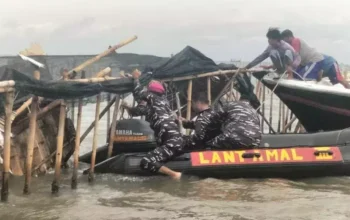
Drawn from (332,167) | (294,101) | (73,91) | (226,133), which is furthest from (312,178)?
(73,91)

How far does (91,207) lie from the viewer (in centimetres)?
726

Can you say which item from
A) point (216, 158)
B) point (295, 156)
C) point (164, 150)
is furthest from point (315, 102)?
point (164, 150)

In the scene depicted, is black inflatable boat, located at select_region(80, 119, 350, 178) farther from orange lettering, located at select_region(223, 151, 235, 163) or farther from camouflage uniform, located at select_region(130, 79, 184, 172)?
camouflage uniform, located at select_region(130, 79, 184, 172)

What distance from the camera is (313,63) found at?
12625 mm

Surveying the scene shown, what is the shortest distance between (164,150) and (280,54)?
4354mm

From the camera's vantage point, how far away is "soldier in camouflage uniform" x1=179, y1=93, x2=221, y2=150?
9.36 m

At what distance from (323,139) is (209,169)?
2163 millimetres

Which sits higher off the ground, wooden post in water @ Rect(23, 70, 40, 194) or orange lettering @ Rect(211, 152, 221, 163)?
wooden post in water @ Rect(23, 70, 40, 194)

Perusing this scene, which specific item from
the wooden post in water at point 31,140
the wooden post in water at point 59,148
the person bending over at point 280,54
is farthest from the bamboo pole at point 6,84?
the person bending over at point 280,54

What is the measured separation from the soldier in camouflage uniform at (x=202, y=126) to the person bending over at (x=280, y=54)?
3.27m

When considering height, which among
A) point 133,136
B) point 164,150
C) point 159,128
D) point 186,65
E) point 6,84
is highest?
point 186,65

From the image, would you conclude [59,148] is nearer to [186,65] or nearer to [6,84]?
[6,84]

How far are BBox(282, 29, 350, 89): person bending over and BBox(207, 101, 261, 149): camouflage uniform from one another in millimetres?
3808

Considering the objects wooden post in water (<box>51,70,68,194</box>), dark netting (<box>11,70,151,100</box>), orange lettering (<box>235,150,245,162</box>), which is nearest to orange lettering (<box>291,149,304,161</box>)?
orange lettering (<box>235,150,245,162</box>)
